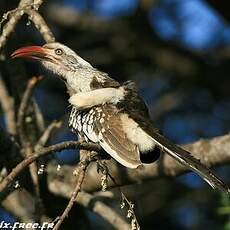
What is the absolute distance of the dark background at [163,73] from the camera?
23.6 feet

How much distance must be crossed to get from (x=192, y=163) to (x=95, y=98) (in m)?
0.65

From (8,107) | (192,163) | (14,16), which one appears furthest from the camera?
(8,107)

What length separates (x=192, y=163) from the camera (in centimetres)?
318

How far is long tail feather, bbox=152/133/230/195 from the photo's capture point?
3.02 metres

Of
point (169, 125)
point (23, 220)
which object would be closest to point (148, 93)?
point (169, 125)

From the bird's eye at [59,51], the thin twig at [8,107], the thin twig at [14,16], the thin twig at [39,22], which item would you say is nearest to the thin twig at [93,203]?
the thin twig at [8,107]

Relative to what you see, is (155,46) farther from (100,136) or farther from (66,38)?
(100,136)

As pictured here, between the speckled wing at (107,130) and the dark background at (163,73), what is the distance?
10.2ft

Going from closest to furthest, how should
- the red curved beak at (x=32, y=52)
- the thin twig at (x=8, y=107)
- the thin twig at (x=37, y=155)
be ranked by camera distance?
1. the thin twig at (x=37, y=155)
2. the red curved beak at (x=32, y=52)
3. the thin twig at (x=8, y=107)

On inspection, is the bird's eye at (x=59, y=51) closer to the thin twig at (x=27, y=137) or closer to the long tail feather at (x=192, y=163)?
the thin twig at (x=27, y=137)

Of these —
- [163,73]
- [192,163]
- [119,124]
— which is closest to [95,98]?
[119,124]

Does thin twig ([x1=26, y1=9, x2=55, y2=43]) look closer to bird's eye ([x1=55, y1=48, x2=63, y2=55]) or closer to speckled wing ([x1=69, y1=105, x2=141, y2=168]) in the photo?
bird's eye ([x1=55, y1=48, x2=63, y2=55])

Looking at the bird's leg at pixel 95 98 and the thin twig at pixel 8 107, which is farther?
the thin twig at pixel 8 107

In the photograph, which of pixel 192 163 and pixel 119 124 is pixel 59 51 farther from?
pixel 192 163
